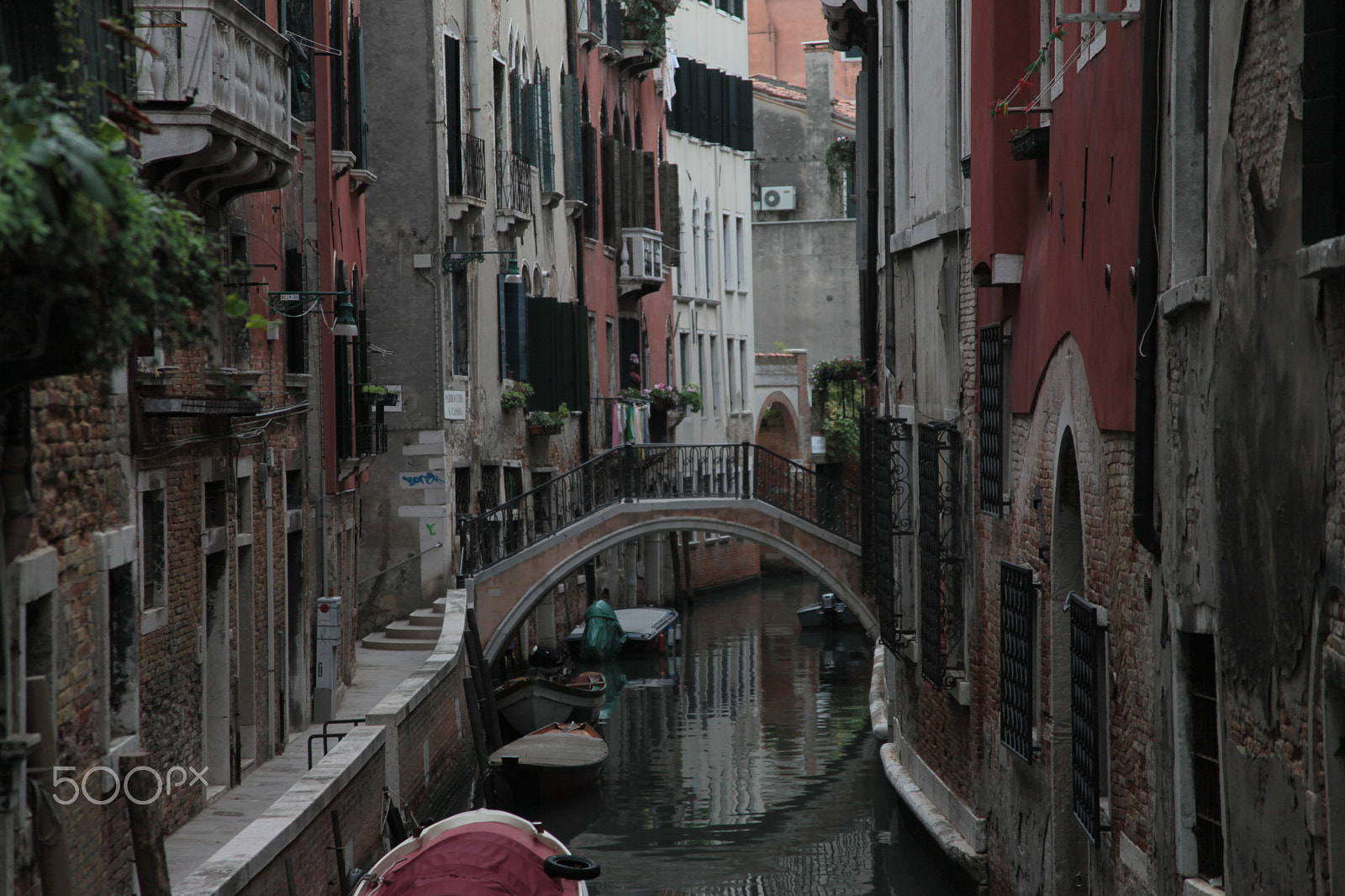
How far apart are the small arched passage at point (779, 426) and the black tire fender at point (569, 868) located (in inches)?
1146

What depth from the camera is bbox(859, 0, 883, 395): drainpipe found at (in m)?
16.8

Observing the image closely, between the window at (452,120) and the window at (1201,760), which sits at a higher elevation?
the window at (452,120)

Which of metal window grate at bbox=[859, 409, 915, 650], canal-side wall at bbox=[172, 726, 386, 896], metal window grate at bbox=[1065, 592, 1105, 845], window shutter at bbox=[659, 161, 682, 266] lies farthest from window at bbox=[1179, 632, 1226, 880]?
window shutter at bbox=[659, 161, 682, 266]

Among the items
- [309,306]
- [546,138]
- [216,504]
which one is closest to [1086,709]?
[216,504]

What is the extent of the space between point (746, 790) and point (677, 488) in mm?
6061

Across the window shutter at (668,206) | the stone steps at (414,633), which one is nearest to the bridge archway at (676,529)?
the stone steps at (414,633)

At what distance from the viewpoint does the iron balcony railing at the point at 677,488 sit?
22250mm

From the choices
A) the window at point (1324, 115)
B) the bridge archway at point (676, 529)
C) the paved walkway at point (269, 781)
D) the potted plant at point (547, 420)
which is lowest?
the paved walkway at point (269, 781)

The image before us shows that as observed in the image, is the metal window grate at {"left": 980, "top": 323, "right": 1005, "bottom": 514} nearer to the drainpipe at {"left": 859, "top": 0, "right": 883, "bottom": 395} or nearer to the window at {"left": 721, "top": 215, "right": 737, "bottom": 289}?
the drainpipe at {"left": 859, "top": 0, "right": 883, "bottom": 395}

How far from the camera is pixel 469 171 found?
2114 centimetres

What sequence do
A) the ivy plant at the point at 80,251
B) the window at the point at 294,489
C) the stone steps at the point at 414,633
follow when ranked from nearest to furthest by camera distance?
the ivy plant at the point at 80,251 → the window at the point at 294,489 → the stone steps at the point at 414,633

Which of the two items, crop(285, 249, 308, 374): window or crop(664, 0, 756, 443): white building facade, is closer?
crop(285, 249, 308, 374): window

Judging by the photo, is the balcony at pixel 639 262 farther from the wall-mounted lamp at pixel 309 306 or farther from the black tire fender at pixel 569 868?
Answer: the black tire fender at pixel 569 868

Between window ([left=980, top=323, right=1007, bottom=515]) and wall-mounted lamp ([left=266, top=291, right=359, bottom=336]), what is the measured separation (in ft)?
16.8
